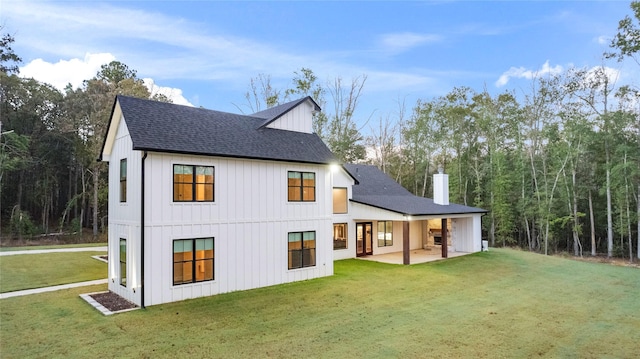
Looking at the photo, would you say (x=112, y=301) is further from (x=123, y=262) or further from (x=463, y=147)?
(x=463, y=147)

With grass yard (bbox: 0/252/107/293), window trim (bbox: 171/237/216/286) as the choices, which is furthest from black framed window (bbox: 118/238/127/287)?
grass yard (bbox: 0/252/107/293)

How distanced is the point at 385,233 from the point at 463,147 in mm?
15951

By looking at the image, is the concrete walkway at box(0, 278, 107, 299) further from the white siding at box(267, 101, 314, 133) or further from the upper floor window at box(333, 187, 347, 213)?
the upper floor window at box(333, 187, 347, 213)

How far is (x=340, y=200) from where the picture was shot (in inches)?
674

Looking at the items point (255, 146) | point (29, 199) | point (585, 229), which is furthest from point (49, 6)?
point (585, 229)

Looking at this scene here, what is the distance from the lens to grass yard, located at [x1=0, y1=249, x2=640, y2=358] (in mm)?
6172

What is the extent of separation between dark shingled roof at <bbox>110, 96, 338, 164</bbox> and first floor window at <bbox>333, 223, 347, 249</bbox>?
4.76m

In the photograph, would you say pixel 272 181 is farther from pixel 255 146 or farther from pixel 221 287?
pixel 221 287

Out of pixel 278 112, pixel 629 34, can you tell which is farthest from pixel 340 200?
pixel 629 34

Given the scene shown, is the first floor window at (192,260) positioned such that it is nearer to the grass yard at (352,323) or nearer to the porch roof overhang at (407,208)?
the grass yard at (352,323)

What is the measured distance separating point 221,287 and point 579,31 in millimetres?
20083

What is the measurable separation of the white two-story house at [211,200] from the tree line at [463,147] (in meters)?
16.2

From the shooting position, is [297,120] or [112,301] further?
[297,120]

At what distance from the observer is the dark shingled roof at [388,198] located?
15.8 metres
